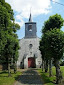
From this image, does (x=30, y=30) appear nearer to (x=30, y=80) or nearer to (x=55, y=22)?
(x=55, y=22)

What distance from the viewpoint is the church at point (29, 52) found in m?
45.3

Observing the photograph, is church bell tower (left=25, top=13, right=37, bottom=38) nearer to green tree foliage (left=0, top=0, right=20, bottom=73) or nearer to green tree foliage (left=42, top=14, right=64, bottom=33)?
green tree foliage (left=0, top=0, right=20, bottom=73)

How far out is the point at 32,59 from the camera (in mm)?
46750

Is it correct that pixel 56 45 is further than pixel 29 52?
No

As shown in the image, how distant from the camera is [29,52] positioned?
4706 centimetres

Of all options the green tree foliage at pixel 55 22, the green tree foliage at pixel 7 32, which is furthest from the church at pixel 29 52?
the green tree foliage at pixel 55 22

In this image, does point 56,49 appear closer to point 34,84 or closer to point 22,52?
point 34,84

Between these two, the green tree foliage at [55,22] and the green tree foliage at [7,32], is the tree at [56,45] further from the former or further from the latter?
the green tree foliage at [7,32]

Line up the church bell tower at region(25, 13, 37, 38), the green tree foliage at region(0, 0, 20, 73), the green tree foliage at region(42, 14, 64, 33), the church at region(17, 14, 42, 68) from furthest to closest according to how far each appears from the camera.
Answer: the church bell tower at region(25, 13, 37, 38) → the church at region(17, 14, 42, 68) → the green tree foliage at region(42, 14, 64, 33) → the green tree foliage at region(0, 0, 20, 73)

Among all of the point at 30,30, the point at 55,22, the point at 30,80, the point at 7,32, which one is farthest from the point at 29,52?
the point at 7,32

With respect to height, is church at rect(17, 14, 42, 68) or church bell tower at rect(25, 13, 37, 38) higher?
church bell tower at rect(25, 13, 37, 38)

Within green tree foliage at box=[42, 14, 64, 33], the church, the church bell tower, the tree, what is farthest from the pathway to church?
the church bell tower

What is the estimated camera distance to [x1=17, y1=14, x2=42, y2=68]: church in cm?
4534

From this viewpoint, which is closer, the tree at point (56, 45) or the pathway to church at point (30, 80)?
the pathway to church at point (30, 80)
